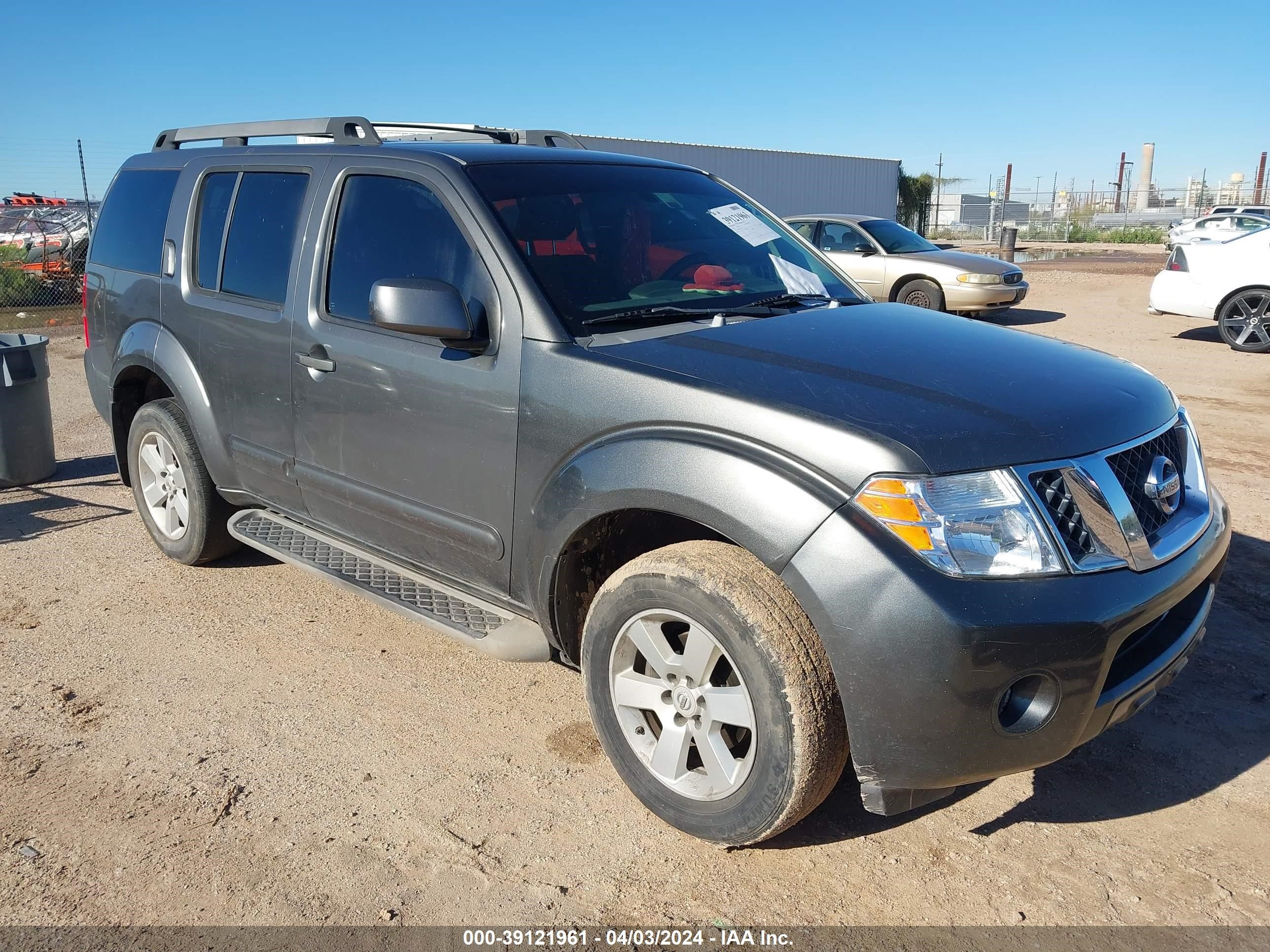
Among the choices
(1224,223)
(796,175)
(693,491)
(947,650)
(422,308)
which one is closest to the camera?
(947,650)

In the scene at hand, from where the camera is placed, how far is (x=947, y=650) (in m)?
2.35

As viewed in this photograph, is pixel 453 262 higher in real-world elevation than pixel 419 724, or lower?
higher

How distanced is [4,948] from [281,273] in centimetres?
254

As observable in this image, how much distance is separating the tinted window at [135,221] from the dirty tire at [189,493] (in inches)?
28.0

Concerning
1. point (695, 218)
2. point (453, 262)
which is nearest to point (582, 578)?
point (453, 262)

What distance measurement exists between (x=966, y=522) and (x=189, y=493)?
383cm

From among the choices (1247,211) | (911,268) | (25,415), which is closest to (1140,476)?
(25,415)

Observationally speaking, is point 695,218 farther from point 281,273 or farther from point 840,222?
point 840,222

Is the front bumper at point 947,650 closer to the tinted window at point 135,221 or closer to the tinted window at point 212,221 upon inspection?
the tinted window at point 212,221

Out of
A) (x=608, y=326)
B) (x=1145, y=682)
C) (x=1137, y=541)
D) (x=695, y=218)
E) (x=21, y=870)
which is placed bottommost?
(x=21, y=870)

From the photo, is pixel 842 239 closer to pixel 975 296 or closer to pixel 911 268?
pixel 911 268

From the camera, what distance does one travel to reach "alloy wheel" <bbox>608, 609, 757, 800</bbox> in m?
2.76

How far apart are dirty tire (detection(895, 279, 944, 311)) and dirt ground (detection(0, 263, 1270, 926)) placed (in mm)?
9545

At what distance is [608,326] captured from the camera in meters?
3.27
